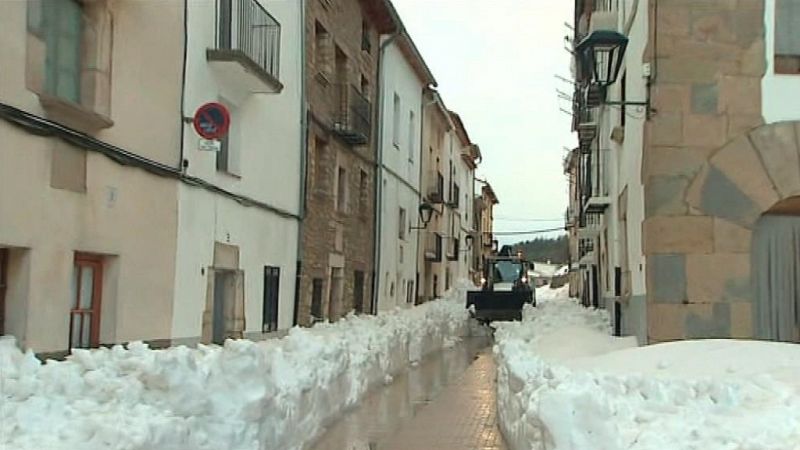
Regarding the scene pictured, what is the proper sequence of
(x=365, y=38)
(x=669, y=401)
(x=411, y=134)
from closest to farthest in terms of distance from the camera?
(x=669, y=401) < (x=365, y=38) < (x=411, y=134)

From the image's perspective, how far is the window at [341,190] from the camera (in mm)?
18328

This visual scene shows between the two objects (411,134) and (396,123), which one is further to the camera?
(411,134)

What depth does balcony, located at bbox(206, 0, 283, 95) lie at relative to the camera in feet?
37.4

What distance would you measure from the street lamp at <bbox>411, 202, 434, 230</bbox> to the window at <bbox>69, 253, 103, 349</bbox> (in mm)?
19408

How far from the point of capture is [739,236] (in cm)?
933

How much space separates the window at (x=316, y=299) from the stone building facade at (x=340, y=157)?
0.06ft

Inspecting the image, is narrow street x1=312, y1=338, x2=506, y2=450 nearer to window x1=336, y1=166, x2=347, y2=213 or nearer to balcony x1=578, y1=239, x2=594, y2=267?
window x1=336, y1=166, x2=347, y2=213

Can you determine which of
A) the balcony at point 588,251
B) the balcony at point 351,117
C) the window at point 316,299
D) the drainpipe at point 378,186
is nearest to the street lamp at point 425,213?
the balcony at point 588,251

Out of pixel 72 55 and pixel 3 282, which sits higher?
pixel 72 55

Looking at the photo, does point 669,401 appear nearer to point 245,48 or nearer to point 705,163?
point 705,163

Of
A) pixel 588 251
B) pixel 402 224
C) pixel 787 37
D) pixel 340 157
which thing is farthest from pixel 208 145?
pixel 402 224

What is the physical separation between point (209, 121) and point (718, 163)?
5.34m

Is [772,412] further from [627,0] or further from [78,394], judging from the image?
[627,0]

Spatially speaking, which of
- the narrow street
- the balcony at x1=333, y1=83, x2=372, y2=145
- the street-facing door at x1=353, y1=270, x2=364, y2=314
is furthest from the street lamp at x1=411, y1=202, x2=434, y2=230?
the narrow street
